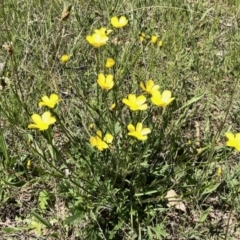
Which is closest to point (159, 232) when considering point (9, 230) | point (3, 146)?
point (9, 230)

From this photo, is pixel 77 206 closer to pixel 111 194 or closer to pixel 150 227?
pixel 111 194

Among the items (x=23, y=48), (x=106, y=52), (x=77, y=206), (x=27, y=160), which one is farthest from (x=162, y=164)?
(x=23, y=48)

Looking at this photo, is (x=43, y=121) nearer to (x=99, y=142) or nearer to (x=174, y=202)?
(x=99, y=142)

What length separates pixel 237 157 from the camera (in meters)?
2.21

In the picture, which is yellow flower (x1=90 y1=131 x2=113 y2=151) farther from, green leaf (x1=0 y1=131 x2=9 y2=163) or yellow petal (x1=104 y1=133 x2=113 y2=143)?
green leaf (x1=0 y1=131 x2=9 y2=163)

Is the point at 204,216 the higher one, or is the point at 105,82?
the point at 105,82

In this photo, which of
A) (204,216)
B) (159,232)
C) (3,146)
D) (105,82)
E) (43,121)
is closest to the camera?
(43,121)

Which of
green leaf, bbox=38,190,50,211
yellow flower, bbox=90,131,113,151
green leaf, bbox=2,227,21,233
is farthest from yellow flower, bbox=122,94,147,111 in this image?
green leaf, bbox=2,227,21,233

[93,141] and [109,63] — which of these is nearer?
[93,141]

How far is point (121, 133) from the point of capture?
6.70 feet

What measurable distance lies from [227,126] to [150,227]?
79 cm

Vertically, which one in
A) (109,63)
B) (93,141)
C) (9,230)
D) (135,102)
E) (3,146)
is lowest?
(9,230)

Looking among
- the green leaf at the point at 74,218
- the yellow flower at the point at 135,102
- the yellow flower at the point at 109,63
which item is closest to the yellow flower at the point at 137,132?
the yellow flower at the point at 135,102

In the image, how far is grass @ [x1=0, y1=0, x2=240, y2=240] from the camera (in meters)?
1.85
